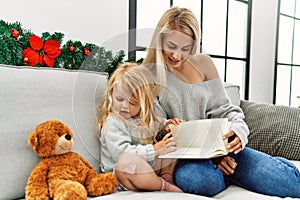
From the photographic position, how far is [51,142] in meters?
1.02

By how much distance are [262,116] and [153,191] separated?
0.92 meters

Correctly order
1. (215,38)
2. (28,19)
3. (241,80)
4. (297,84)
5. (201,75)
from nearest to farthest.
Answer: (201,75) < (28,19) < (215,38) < (241,80) < (297,84)

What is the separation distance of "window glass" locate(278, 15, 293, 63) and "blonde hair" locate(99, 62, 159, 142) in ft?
8.74

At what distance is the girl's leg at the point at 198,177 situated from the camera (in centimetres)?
116

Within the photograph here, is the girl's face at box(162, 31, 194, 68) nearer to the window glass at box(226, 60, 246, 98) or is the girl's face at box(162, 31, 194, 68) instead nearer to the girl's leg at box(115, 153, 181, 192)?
the girl's leg at box(115, 153, 181, 192)

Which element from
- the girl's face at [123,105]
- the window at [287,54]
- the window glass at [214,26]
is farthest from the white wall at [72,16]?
the window at [287,54]

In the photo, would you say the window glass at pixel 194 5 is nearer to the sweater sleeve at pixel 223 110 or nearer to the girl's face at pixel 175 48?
the sweater sleeve at pixel 223 110

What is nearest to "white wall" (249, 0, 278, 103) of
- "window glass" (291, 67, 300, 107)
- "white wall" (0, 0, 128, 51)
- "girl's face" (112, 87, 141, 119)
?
"window glass" (291, 67, 300, 107)

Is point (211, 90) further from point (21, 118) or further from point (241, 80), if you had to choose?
point (241, 80)

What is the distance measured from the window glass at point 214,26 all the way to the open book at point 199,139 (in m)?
1.67

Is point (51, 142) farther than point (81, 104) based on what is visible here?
No

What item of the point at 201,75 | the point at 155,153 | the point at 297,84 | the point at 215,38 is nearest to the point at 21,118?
the point at 155,153

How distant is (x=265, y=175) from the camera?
48.5 inches

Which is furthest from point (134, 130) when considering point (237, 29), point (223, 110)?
point (237, 29)
